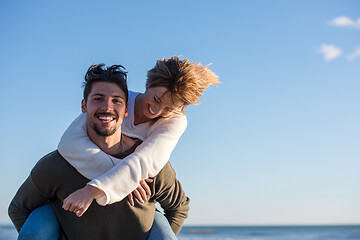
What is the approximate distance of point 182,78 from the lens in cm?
309

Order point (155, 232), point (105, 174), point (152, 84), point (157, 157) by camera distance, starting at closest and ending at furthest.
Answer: point (105, 174) < point (157, 157) < point (155, 232) < point (152, 84)

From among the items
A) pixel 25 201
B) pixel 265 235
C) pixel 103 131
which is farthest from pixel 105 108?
pixel 265 235

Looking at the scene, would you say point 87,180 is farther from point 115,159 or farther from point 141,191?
point 141,191

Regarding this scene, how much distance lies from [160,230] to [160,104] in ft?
2.71

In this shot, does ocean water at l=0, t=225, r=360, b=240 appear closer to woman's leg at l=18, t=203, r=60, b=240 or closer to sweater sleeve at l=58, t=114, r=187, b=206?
woman's leg at l=18, t=203, r=60, b=240

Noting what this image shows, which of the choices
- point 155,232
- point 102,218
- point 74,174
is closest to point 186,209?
point 155,232

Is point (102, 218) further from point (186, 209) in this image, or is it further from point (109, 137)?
point (186, 209)

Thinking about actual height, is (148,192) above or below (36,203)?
above

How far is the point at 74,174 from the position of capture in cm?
276

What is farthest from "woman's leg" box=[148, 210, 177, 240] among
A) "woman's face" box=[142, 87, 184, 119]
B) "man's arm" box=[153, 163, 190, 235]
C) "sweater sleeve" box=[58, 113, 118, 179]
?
"woman's face" box=[142, 87, 184, 119]

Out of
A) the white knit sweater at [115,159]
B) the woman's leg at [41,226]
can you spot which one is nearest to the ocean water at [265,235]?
the woman's leg at [41,226]

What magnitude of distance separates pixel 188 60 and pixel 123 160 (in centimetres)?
104

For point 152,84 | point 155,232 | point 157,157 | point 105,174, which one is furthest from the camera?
point 152,84

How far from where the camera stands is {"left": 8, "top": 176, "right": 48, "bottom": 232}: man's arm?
2803mm
